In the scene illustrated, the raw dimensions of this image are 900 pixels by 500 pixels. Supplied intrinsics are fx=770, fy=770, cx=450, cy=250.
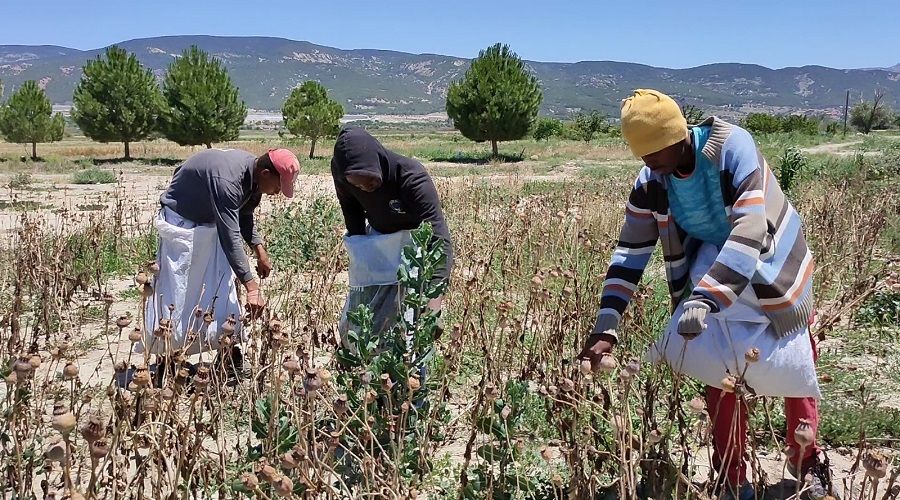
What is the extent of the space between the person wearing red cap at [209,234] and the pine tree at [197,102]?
30212 millimetres

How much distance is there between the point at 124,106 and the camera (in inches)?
1325

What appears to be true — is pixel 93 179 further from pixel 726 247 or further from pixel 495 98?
pixel 726 247

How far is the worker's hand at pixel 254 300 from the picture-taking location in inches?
139

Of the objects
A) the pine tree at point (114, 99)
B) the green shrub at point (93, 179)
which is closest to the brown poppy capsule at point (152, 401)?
the green shrub at point (93, 179)

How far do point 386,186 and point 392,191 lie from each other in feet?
0.12

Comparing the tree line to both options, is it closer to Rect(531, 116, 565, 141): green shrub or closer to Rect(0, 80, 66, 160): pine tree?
Rect(0, 80, 66, 160): pine tree

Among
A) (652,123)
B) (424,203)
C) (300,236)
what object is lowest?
(300,236)

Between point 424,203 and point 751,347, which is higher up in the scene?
point 424,203

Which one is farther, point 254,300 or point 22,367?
point 254,300

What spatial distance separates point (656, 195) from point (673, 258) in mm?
214

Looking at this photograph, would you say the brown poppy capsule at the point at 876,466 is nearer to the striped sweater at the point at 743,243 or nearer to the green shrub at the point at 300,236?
the striped sweater at the point at 743,243

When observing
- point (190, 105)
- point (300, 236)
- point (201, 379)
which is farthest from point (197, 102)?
point (201, 379)

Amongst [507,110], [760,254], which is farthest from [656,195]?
[507,110]

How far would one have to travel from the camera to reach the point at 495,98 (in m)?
34.7
